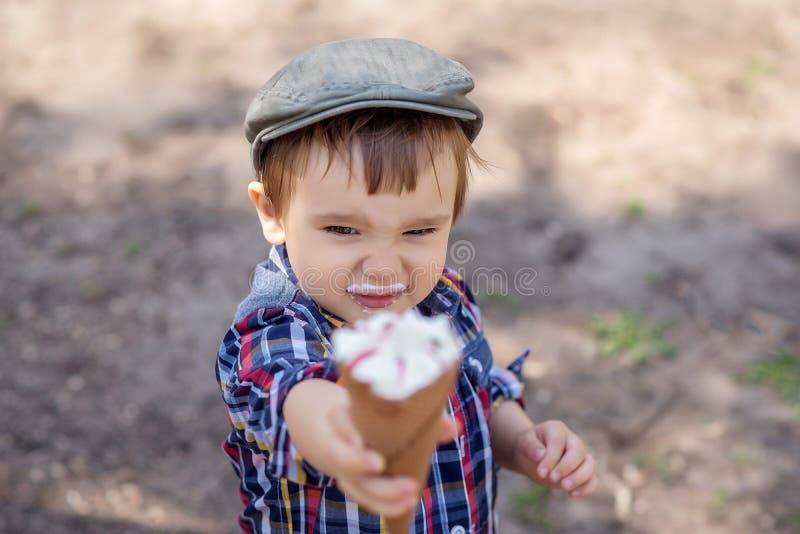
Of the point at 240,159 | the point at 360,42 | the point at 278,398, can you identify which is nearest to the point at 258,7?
the point at 240,159

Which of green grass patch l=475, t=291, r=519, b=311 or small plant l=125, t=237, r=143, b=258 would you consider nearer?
green grass patch l=475, t=291, r=519, b=311

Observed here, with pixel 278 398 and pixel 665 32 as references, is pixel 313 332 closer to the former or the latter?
pixel 278 398

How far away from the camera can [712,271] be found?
13.5ft

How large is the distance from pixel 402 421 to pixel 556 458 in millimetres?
896

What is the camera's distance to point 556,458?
1816 mm

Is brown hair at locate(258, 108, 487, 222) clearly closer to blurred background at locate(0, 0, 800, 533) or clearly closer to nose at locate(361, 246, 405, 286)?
nose at locate(361, 246, 405, 286)

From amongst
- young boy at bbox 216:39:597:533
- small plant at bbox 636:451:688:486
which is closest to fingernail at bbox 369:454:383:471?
young boy at bbox 216:39:597:533

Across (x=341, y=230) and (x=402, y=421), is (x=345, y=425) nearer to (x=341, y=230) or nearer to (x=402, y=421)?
(x=402, y=421)

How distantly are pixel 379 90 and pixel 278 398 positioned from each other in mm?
555

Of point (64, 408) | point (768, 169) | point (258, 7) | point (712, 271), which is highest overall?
point (258, 7)

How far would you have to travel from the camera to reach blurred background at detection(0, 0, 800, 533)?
3.22 meters

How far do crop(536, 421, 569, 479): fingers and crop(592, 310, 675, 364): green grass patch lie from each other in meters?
1.94

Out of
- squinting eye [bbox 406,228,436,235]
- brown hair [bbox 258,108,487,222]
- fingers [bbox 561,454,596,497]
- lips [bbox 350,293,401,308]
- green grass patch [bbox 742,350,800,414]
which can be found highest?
brown hair [bbox 258,108,487,222]

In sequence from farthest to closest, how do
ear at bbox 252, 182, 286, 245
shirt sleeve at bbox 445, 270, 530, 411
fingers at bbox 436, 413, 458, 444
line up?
shirt sleeve at bbox 445, 270, 530, 411 < ear at bbox 252, 182, 286, 245 < fingers at bbox 436, 413, 458, 444
